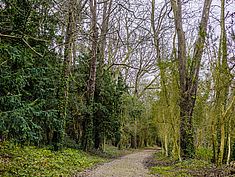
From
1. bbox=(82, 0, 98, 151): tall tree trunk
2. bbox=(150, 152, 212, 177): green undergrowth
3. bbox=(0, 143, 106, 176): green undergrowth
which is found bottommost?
bbox=(150, 152, 212, 177): green undergrowth

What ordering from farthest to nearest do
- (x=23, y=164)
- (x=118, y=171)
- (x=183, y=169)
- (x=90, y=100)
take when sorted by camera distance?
(x=90, y=100), (x=183, y=169), (x=118, y=171), (x=23, y=164)

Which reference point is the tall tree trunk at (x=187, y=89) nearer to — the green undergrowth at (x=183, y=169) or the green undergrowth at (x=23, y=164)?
the green undergrowth at (x=183, y=169)

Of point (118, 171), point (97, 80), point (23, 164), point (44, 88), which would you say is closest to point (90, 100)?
point (97, 80)

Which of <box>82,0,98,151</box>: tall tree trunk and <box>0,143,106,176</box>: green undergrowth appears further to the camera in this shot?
<box>82,0,98,151</box>: tall tree trunk

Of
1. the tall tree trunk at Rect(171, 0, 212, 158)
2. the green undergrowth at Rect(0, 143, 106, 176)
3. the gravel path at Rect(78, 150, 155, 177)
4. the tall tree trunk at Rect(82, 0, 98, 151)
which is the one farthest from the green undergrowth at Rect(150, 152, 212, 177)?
the tall tree trunk at Rect(82, 0, 98, 151)

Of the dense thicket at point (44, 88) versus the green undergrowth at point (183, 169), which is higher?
the dense thicket at point (44, 88)

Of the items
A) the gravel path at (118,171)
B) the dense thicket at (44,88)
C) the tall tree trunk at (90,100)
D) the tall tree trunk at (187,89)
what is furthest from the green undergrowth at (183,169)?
the tall tree trunk at (90,100)

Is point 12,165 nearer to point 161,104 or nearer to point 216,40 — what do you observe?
point 216,40

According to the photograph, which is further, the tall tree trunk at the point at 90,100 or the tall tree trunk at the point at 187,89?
the tall tree trunk at the point at 90,100

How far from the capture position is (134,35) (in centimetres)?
2803

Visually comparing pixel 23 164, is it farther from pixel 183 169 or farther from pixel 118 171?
pixel 183 169

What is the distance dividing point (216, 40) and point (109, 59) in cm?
1801

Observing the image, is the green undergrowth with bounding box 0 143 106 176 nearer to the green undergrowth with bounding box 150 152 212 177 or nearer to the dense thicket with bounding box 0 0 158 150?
the dense thicket with bounding box 0 0 158 150

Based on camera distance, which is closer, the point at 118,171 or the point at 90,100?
the point at 118,171
